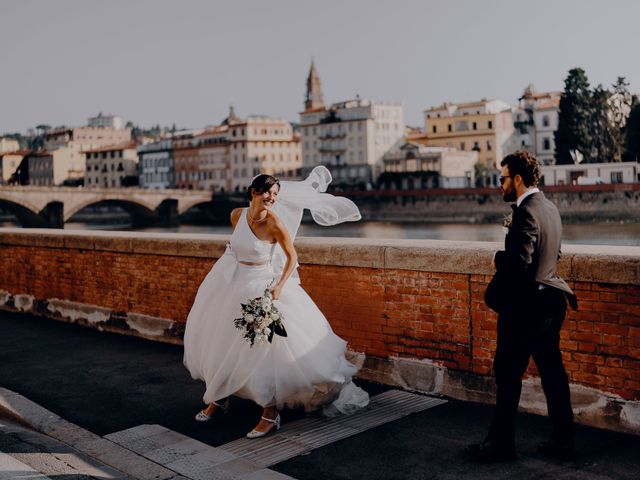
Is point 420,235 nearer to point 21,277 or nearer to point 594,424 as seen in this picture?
point 21,277

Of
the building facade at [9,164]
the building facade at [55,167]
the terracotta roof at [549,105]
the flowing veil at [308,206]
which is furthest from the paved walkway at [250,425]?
the building facade at [9,164]

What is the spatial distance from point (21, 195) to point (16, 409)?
2690 inches

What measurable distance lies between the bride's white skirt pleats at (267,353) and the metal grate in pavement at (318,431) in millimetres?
118

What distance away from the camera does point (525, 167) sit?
4238mm

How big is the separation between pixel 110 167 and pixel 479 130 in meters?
59.8

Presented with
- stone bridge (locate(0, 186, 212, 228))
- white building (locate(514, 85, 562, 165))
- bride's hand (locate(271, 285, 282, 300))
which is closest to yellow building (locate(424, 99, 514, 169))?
white building (locate(514, 85, 562, 165))

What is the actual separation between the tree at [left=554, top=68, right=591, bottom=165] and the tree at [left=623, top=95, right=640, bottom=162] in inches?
161

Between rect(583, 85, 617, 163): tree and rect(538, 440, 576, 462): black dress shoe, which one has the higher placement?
rect(583, 85, 617, 163): tree

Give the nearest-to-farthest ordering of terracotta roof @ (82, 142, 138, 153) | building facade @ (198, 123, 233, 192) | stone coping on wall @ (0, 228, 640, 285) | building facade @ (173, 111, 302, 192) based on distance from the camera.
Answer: stone coping on wall @ (0, 228, 640, 285), building facade @ (173, 111, 302, 192), building facade @ (198, 123, 233, 192), terracotta roof @ (82, 142, 138, 153)

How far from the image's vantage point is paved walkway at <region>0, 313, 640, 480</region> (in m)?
4.21

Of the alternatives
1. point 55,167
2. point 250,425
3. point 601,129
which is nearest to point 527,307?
point 250,425

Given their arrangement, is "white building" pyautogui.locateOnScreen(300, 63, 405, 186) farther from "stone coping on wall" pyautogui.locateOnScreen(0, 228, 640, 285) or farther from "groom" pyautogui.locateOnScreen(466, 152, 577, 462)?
"groom" pyautogui.locateOnScreen(466, 152, 577, 462)

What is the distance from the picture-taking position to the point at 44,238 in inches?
380

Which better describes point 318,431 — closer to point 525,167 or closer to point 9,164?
point 525,167
